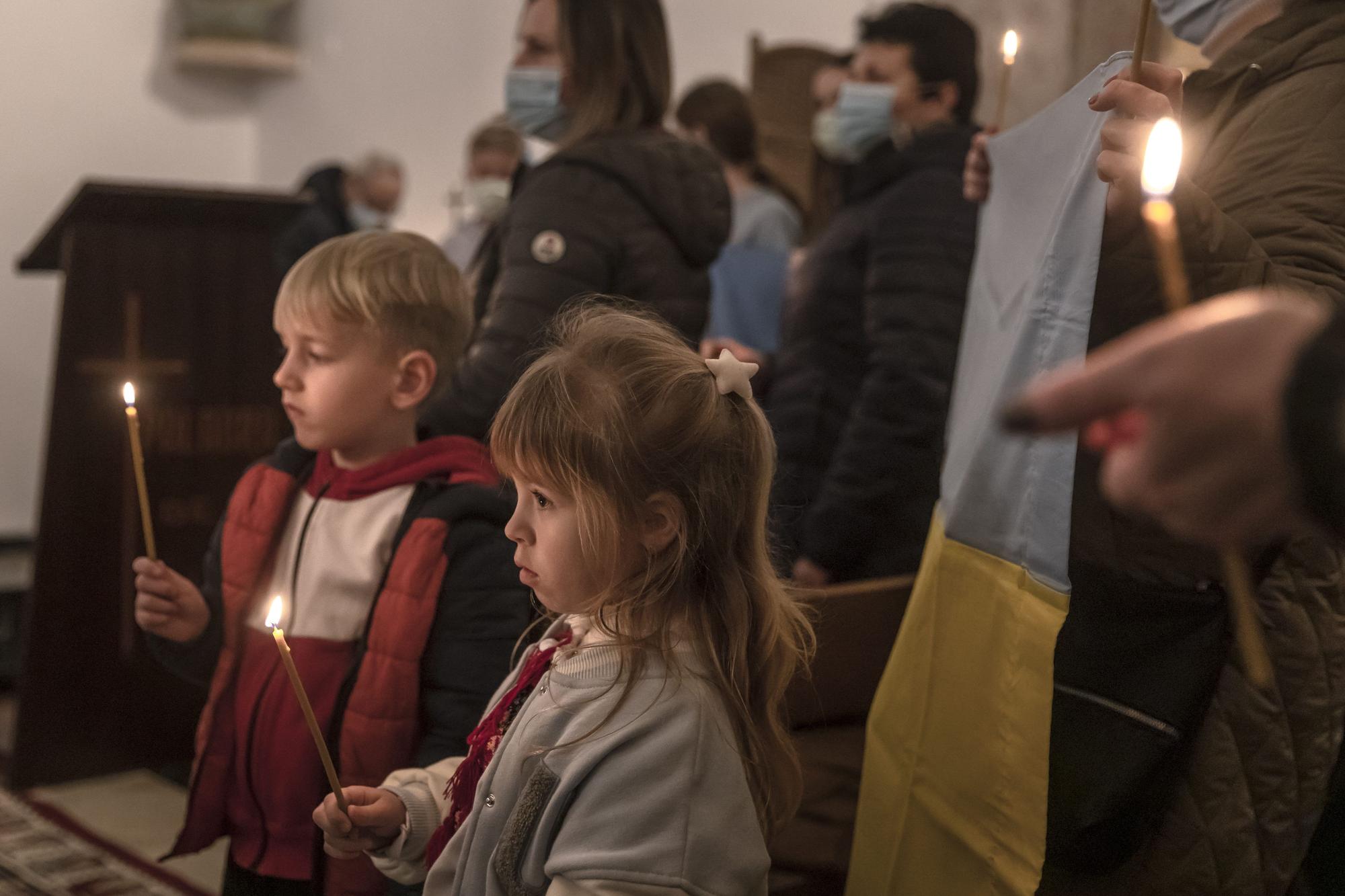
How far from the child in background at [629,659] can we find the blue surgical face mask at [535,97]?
93 centimetres

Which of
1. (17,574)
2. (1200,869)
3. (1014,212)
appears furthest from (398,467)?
(17,574)

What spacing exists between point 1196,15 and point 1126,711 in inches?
33.0

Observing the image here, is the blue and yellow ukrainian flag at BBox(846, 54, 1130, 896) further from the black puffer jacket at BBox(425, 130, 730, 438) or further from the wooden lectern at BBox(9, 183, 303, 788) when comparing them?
the wooden lectern at BBox(9, 183, 303, 788)

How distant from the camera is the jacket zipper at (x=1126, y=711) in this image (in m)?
1.15

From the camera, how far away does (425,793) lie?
1313 mm

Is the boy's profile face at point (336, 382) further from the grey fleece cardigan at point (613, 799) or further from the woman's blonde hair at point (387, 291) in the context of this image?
the grey fleece cardigan at point (613, 799)

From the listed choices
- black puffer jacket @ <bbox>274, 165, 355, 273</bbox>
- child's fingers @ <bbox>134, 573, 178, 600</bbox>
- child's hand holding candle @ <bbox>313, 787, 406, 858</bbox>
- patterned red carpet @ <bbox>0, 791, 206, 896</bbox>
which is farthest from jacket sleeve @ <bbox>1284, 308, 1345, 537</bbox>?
black puffer jacket @ <bbox>274, 165, 355, 273</bbox>

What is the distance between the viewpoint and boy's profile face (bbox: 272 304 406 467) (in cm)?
153

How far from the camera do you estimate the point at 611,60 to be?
1.99 meters

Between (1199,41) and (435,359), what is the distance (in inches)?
41.0

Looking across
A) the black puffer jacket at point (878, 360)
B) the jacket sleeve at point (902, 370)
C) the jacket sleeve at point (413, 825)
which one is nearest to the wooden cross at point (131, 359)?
the black puffer jacket at point (878, 360)

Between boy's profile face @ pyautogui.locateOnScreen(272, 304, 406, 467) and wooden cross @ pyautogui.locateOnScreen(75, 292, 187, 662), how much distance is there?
1.60 metres

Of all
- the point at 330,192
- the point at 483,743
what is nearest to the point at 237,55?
the point at 330,192

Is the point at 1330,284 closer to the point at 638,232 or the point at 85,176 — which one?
the point at 638,232
